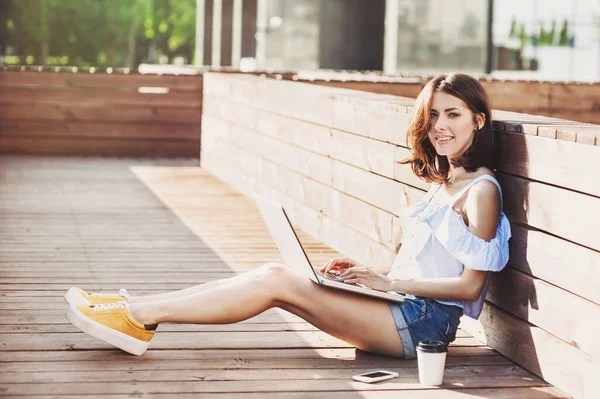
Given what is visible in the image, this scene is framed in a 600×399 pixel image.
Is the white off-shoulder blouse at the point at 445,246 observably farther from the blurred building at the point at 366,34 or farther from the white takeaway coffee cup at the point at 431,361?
the blurred building at the point at 366,34

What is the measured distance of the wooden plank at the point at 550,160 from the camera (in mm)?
3295

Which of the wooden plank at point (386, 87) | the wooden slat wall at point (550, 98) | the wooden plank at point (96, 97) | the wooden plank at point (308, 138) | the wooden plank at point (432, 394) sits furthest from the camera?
the wooden plank at point (96, 97)

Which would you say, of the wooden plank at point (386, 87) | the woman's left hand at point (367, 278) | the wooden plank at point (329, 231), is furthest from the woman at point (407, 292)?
the wooden plank at point (386, 87)

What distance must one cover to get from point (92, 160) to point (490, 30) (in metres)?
7.16

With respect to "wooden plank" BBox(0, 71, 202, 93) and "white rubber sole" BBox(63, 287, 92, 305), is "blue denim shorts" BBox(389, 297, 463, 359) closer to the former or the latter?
"white rubber sole" BBox(63, 287, 92, 305)

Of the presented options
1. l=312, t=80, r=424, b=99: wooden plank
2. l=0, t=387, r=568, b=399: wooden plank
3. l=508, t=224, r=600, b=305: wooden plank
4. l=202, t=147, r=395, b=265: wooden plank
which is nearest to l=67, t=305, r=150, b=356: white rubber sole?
l=0, t=387, r=568, b=399: wooden plank

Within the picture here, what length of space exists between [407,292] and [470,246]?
0.28 meters

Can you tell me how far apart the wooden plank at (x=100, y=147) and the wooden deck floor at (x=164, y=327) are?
2772 mm

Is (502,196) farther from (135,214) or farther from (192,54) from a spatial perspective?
(192,54)

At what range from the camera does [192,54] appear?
5209 cm

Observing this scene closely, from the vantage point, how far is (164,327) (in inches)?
171

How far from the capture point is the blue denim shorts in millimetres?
3713

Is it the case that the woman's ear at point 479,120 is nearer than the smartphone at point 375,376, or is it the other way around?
the smartphone at point 375,376

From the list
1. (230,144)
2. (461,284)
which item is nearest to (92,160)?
(230,144)
